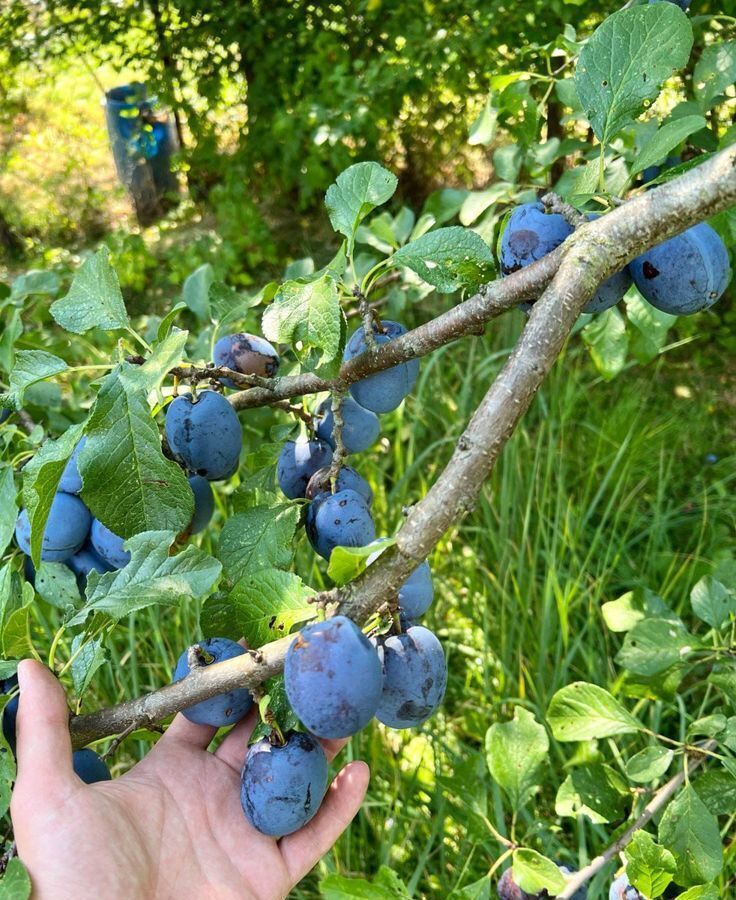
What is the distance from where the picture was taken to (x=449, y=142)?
3598mm

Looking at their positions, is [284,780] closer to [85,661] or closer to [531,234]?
[85,661]

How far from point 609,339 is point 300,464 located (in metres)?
0.69

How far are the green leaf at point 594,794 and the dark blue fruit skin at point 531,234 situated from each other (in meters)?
0.69

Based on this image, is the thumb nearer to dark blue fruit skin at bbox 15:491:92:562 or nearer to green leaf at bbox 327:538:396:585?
dark blue fruit skin at bbox 15:491:92:562

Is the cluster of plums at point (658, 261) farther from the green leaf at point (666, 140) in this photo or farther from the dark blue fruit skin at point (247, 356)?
the dark blue fruit skin at point (247, 356)

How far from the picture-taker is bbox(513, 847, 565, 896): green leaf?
35.7 inches

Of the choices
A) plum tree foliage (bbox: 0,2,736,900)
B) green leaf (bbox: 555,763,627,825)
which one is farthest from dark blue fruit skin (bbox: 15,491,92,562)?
green leaf (bbox: 555,763,627,825)

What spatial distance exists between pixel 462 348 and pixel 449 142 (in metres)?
1.35

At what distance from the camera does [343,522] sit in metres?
0.79

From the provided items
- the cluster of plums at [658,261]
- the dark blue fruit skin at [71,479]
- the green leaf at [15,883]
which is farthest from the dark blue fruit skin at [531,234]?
the green leaf at [15,883]

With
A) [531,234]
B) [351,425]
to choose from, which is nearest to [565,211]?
[531,234]

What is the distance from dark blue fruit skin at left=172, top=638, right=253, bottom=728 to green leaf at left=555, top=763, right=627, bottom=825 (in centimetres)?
50

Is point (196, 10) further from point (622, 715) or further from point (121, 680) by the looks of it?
point (622, 715)

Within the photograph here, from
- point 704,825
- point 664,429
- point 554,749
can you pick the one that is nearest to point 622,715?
point 704,825
